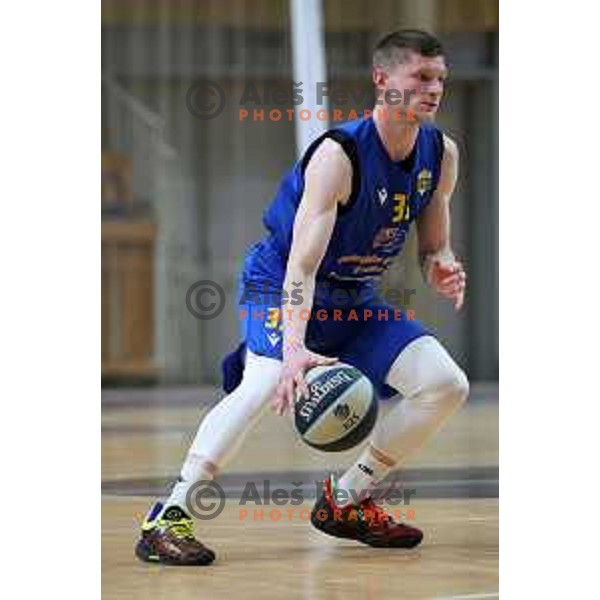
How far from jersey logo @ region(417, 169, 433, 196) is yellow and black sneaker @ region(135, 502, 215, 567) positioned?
1302 mm

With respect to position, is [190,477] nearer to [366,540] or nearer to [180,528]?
[180,528]

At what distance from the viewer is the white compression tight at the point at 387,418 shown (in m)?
6.09

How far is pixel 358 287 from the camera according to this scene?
644 centimetres

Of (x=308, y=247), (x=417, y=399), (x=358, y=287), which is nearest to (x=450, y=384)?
(x=417, y=399)

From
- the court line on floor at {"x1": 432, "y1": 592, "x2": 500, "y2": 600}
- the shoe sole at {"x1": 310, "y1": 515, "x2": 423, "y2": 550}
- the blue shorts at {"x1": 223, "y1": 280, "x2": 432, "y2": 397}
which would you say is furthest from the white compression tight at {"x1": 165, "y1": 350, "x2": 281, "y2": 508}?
the court line on floor at {"x1": 432, "y1": 592, "x2": 500, "y2": 600}

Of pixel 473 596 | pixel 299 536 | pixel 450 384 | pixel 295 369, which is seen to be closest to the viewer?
pixel 473 596

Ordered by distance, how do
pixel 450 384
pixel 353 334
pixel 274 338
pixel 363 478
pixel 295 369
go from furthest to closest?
pixel 363 478, pixel 353 334, pixel 450 384, pixel 274 338, pixel 295 369

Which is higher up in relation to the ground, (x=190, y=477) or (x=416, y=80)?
(x=416, y=80)

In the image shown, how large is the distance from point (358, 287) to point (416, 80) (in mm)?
746

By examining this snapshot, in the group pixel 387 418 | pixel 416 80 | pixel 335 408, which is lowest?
pixel 387 418

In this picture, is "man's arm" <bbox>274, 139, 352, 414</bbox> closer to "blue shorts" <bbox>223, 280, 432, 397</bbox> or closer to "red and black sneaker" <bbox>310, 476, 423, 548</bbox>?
"blue shorts" <bbox>223, 280, 432, 397</bbox>

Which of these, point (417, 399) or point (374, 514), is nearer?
point (417, 399)
